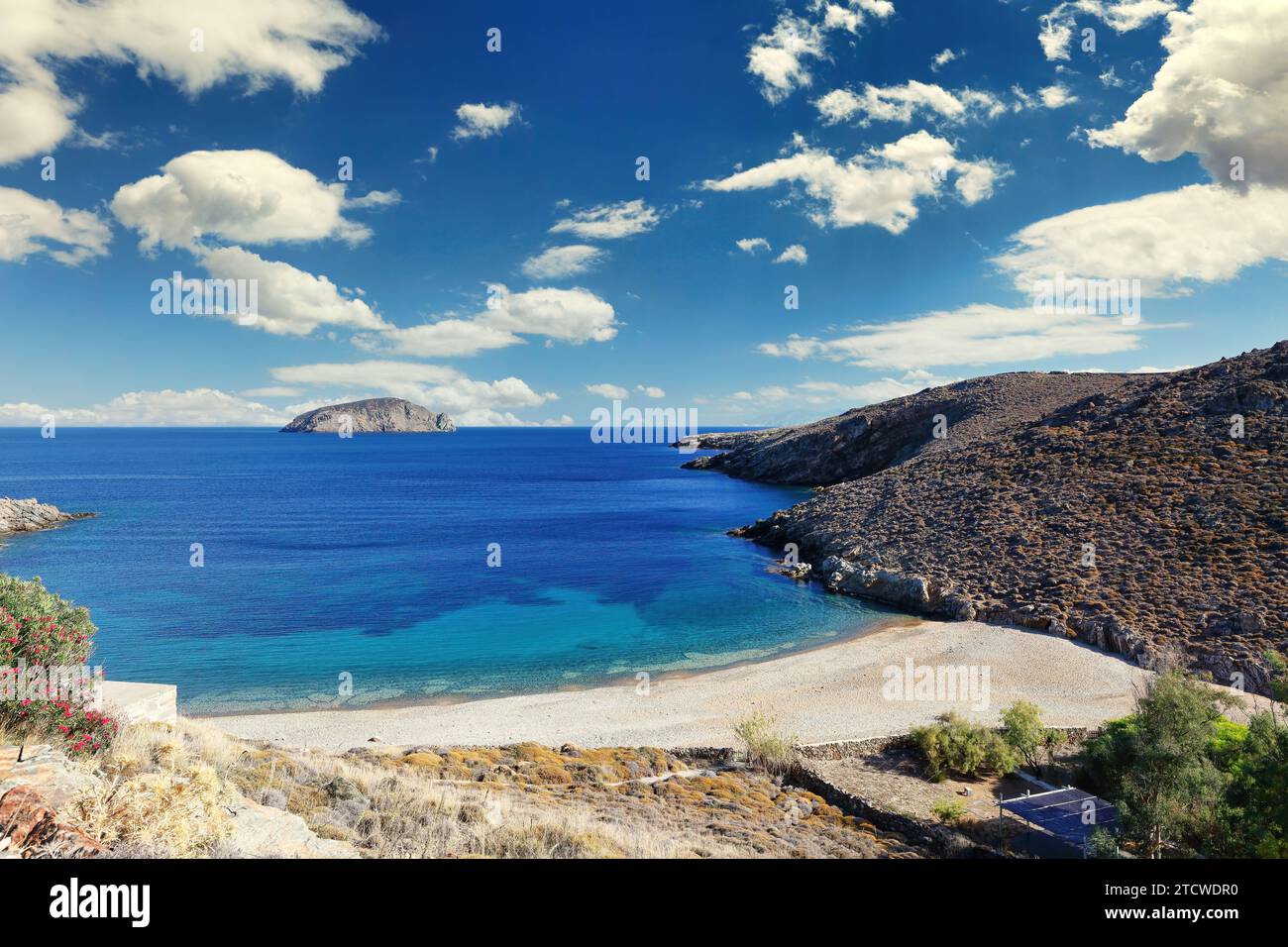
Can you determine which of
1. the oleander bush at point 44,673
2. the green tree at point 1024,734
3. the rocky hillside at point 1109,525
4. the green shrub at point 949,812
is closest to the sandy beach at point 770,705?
the green tree at point 1024,734

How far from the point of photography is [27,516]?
63031 mm

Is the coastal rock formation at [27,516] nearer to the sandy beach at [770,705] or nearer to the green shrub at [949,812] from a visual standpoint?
the sandy beach at [770,705]

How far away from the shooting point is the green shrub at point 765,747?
18.4 meters

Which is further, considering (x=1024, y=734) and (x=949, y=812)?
(x=1024, y=734)

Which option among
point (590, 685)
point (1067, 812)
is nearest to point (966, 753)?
point (1067, 812)

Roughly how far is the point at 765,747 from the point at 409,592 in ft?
96.5

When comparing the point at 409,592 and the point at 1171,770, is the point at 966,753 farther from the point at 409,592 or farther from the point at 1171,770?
the point at 409,592

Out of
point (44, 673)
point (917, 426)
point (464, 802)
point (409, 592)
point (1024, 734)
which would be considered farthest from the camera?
point (917, 426)

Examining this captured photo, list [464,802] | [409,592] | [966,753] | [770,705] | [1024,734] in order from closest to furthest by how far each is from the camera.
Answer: [464,802], [966,753], [1024,734], [770,705], [409,592]

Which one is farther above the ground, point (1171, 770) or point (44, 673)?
point (44, 673)

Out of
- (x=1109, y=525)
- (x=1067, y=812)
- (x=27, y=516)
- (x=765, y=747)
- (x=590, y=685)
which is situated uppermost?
(x=1109, y=525)

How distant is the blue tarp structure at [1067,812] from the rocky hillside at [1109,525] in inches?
588
